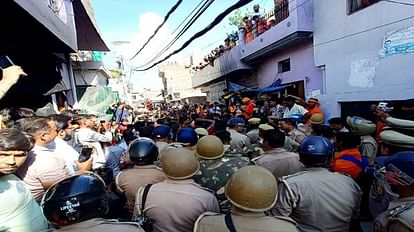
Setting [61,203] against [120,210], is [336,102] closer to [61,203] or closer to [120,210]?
[120,210]

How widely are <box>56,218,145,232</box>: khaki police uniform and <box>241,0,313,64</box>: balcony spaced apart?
922 centimetres

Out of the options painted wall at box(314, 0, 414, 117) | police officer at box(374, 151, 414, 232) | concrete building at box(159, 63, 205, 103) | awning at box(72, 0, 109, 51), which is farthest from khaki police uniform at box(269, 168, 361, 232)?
concrete building at box(159, 63, 205, 103)

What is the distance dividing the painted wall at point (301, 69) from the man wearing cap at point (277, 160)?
22.7 ft

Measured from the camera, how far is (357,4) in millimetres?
8227

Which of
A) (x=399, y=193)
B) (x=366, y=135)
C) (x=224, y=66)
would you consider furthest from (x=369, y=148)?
(x=224, y=66)

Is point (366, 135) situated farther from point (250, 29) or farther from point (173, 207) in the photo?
point (250, 29)

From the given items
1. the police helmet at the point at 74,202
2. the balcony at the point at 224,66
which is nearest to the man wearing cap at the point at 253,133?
the police helmet at the point at 74,202

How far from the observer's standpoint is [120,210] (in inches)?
133

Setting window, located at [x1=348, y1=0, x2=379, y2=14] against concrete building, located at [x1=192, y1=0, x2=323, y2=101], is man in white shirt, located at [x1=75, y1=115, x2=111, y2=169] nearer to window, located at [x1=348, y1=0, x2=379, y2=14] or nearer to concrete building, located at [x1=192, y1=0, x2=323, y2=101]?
window, located at [x1=348, y1=0, x2=379, y2=14]

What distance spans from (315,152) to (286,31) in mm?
8416

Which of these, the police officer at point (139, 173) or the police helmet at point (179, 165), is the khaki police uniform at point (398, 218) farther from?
the police officer at point (139, 173)

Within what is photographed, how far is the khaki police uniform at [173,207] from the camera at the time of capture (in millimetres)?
2480

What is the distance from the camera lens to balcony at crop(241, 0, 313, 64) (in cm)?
991

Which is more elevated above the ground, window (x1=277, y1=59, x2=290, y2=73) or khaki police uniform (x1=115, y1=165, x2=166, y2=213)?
window (x1=277, y1=59, x2=290, y2=73)
